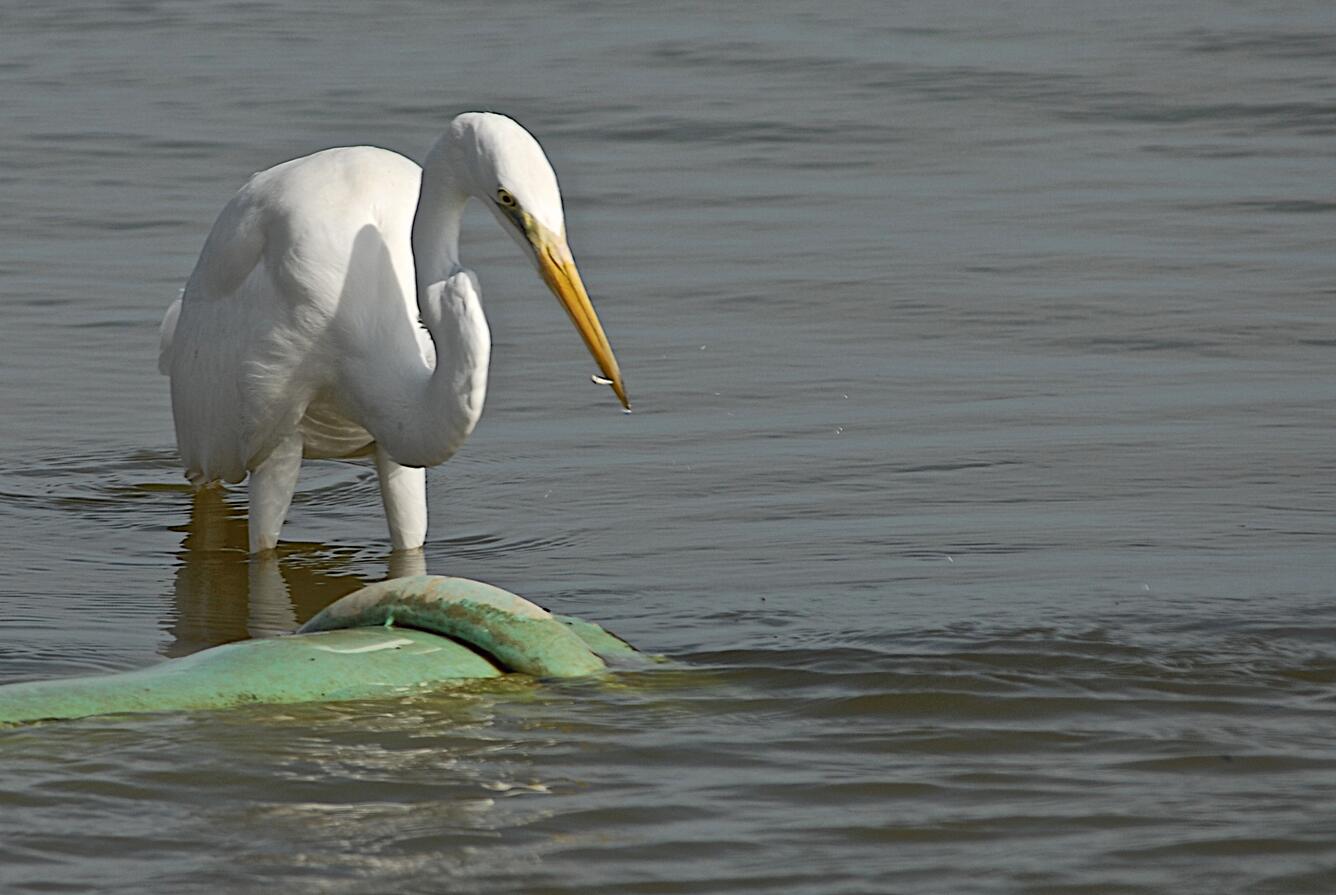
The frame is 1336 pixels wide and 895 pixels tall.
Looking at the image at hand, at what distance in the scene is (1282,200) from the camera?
9812 mm

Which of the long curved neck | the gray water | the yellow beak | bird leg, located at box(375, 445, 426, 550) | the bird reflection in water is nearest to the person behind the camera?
the gray water

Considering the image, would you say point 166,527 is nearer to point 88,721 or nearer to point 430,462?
point 430,462

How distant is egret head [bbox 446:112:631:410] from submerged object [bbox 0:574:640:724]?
2.27 feet

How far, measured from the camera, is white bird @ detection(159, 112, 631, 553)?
544cm

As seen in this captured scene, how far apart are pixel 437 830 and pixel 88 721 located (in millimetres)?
791

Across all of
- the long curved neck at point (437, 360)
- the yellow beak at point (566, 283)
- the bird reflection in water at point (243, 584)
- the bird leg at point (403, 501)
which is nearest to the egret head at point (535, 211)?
the yellow beak at point (566, 283)

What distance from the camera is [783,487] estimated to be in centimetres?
648

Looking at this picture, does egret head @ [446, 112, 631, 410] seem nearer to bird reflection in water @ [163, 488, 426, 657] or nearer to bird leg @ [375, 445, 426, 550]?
bird leg @ [375, 445, 426, 550]

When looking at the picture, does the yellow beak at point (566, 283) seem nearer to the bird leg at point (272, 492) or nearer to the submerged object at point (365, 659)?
the submerged object at point (365, 659)

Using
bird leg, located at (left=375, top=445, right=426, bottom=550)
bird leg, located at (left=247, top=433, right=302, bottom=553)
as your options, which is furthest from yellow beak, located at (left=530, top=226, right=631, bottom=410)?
bird leg, located at (left=247, top=433, right=302, bottom=553)

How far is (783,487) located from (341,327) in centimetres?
136

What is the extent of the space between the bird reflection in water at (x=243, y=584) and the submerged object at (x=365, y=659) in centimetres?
105

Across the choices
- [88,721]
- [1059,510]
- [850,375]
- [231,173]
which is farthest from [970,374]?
[231,173]

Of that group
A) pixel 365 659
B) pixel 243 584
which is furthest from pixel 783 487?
pixel 365 659
